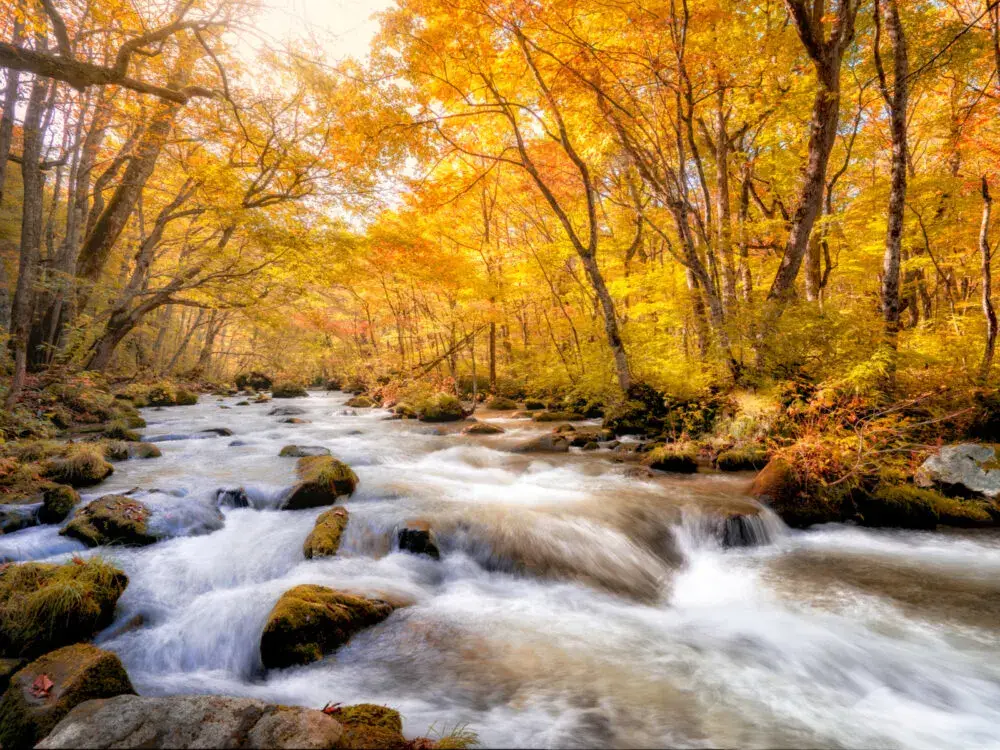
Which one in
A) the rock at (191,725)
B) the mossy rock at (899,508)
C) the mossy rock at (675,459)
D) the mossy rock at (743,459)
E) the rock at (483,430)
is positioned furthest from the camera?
the rock at (483,430)

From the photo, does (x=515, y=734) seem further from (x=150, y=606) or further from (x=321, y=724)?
(x=150, y=606)

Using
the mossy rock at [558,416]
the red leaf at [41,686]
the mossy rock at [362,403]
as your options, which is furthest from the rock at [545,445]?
the mossy rock at [362,403]

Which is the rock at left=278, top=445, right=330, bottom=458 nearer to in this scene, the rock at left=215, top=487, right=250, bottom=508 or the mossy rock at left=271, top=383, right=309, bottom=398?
the rock at left=215, top=487, right=250, bottom=508

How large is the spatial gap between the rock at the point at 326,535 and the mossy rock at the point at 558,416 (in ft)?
30.7

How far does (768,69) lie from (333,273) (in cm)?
1122

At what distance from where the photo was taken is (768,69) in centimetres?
875

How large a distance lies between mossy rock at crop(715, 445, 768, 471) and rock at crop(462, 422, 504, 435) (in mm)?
6084

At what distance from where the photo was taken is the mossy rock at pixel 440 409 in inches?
621

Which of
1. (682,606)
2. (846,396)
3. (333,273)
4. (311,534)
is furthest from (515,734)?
(333,273)

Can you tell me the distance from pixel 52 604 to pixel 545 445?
8400 mm

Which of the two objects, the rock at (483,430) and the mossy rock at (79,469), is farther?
the rock at (483,430)

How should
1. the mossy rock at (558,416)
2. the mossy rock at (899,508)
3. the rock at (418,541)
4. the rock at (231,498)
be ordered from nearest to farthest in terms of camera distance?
the rock at (418,541), the mossy rock at (899,508), the rock at (231,498), the mossy rock at (558,416)

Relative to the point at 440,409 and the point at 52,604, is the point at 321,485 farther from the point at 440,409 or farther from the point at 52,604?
the point at 440,409

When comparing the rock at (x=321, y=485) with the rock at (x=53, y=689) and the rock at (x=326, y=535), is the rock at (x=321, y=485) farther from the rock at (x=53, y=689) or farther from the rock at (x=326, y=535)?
the rock at (x=53, y=689)
